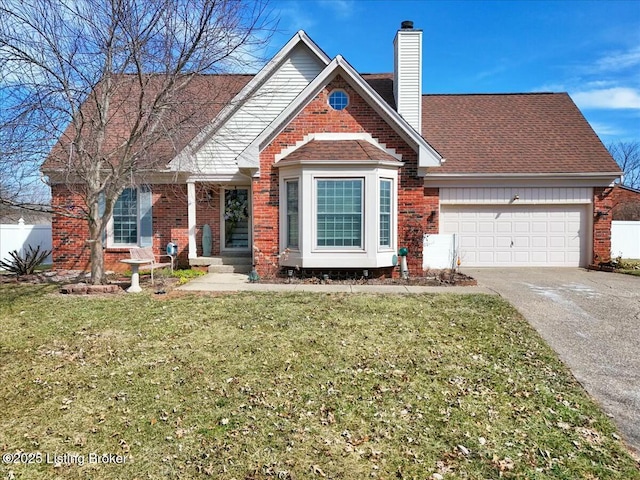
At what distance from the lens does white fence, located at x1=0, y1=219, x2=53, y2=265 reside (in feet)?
55.2

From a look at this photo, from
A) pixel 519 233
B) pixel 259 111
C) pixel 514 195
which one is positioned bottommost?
pixel 519 233

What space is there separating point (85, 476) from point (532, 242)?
14610mm

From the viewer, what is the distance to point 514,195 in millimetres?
14578

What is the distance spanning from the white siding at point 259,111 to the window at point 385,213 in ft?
15.6

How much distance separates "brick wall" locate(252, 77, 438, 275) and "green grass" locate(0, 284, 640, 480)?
381 cm

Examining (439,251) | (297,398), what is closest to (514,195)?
(439,251)

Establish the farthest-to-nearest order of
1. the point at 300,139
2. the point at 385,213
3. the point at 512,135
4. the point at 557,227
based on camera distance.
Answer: the point at 512,135
the point at 557,227
the point at 300,139
the point at 385,213

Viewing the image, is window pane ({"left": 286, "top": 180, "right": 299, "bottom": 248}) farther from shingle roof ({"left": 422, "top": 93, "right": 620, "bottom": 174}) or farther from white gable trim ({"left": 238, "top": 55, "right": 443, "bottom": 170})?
shingle roof ({"left": 422, "top": 93, "right": 620, "bottom": 174})

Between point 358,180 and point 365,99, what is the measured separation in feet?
7.37

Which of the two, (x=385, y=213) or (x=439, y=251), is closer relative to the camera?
(x=385, y=213)

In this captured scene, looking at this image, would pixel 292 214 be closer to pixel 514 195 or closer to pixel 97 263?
pixel 97 263

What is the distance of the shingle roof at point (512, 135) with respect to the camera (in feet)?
47.5

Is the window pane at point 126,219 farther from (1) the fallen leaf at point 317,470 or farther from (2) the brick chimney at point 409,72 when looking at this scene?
(1) the fallen leaf at point 317,470

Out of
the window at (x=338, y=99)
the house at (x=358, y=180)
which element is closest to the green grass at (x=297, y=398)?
the house at (x=358, y=180)
